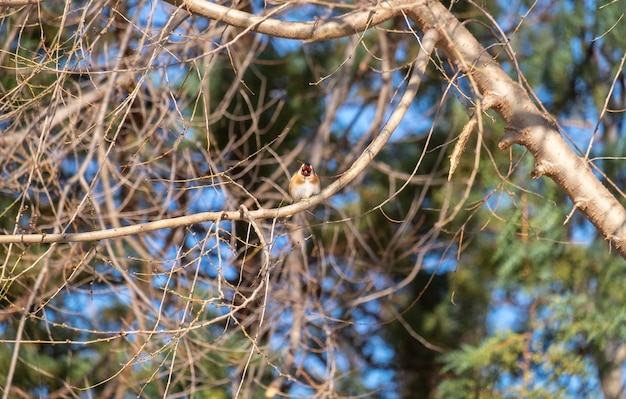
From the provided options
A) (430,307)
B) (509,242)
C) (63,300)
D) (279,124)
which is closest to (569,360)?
(509,242)

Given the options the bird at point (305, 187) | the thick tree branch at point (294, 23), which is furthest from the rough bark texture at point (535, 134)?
the bird at point (305, 187)

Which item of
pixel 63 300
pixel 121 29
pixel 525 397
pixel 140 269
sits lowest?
pixel 63 300

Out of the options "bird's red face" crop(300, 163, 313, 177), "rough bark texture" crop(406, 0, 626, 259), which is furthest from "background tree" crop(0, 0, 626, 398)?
"rough bark texture" crop(406, 0, 626, 259)

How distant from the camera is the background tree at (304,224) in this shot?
4.13 metres

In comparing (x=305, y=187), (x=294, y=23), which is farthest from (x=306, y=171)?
(x=294, y=23)

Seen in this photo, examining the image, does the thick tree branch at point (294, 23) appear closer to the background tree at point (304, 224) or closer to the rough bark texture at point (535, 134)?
the rough bark texture at point (535, 134)

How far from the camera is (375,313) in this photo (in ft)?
20.6

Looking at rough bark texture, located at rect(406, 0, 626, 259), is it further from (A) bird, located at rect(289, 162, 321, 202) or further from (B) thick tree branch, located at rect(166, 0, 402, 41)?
(A) bird, located at rect(289, 162, 321, 202)

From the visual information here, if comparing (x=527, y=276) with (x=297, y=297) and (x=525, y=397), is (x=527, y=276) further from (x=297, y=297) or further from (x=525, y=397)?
(x=297, y=297)

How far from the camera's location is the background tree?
4133 millimetres

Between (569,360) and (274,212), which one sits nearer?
(274,212)

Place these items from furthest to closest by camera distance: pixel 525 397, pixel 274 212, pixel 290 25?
pixel 525 397 → pixel 290 25 → pixel 274 212

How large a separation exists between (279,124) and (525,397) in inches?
82.8

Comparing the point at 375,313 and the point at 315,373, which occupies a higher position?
the point at 375,313
